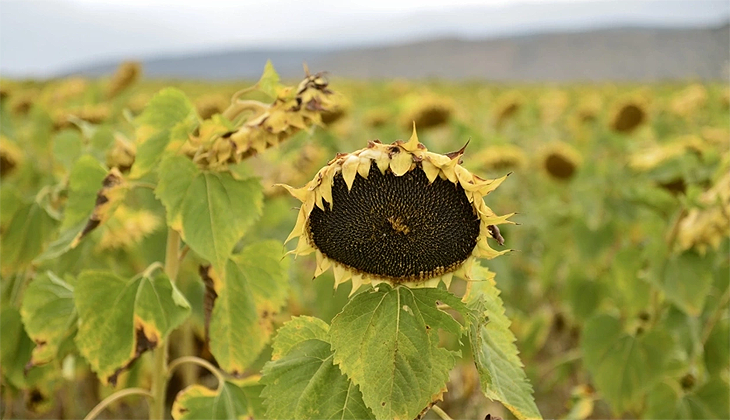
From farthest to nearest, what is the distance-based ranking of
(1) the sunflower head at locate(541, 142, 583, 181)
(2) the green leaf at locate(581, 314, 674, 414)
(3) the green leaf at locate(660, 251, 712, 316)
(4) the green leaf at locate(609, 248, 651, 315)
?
(1) the sunflower head at locate(541, 142, 583, 181) < (4) the green leaf at locate(609, 248, 651, 315) < (2) the green leaf at locate(581, 314, 674, 414) < (3) the green leaf at locate(660, 251, 712, 316)

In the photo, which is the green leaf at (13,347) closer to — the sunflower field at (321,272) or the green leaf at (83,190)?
the sunflower field at (321,272)

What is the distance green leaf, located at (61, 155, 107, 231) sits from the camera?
1152mm

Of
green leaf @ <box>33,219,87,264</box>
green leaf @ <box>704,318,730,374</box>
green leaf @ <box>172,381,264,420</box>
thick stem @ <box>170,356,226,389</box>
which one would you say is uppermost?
green leaf @ <box>33,219,87,264</box>

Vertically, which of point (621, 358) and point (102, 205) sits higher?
point (102, 205)

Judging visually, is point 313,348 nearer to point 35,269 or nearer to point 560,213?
point 35,269

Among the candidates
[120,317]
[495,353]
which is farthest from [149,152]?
[495,353]

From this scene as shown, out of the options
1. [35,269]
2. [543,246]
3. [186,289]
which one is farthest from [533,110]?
[35,269]

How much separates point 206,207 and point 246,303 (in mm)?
210

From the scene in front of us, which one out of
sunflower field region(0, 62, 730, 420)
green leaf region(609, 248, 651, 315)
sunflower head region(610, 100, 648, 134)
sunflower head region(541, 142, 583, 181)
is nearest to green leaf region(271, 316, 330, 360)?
sunflower field region(0, 62, 730, 420)

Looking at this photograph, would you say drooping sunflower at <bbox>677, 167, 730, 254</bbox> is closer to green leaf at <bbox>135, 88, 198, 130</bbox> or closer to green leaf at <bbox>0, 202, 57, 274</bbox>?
green leaf at <bbox>135, 88, 198, 130</bbox>

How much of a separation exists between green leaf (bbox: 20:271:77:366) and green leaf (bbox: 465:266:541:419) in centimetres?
81

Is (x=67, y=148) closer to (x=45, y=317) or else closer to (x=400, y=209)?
(x=45, y=317)

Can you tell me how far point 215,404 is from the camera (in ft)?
3.64

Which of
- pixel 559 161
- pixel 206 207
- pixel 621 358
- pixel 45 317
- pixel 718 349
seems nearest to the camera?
pixel 206 207
